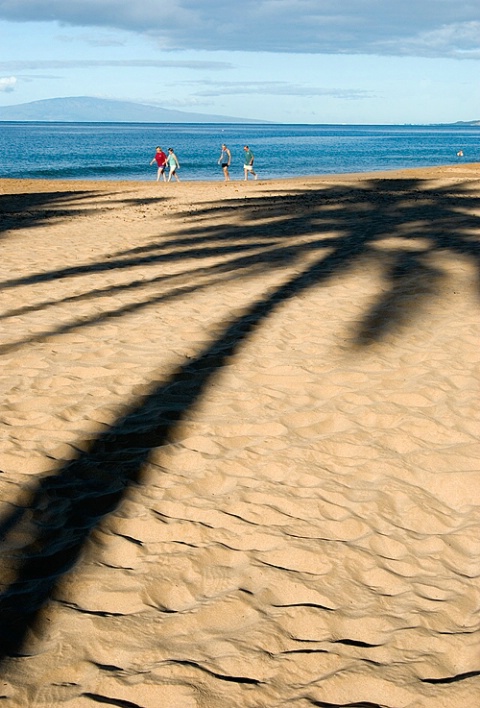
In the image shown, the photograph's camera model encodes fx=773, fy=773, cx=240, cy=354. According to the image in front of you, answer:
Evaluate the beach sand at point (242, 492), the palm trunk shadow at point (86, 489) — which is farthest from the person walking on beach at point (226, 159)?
the palm trunk shadow at point (86, 489)

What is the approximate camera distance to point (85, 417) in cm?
508

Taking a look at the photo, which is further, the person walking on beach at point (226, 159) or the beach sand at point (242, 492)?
the person walking on beach at point (226, 159)

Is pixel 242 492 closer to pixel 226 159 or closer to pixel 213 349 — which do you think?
pixel 213 349

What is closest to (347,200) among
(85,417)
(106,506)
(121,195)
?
(121,195)

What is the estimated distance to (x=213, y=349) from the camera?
6.58 metres

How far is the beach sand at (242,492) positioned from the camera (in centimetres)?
278

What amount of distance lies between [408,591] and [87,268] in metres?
7.95

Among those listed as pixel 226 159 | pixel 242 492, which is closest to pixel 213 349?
pixel 242 492

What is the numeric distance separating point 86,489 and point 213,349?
2663 mm

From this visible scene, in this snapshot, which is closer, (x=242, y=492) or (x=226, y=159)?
(x=242, y=492)

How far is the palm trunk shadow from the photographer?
3.11m

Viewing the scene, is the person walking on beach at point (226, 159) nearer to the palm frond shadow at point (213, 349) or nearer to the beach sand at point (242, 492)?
the palm frond shadow at point (213, 349)

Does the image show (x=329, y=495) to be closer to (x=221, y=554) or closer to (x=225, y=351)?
(x=221, y=554)

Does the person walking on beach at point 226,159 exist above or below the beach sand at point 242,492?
above
